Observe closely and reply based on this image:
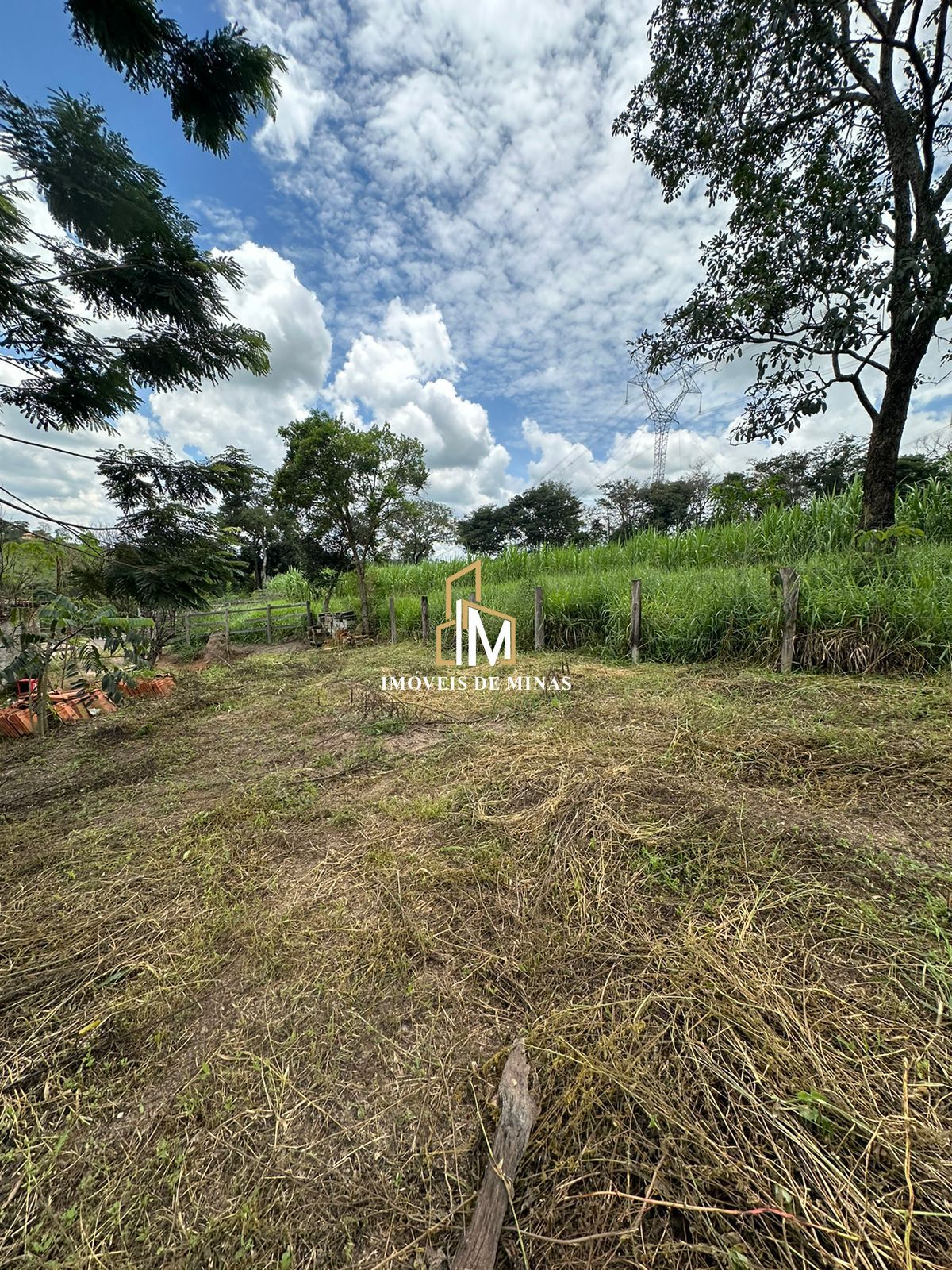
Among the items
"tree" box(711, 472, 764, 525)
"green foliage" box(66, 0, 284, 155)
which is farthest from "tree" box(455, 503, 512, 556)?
"green foliage" box(66, 0, 284, 155)

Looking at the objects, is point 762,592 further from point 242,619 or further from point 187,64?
Result: point 242,619

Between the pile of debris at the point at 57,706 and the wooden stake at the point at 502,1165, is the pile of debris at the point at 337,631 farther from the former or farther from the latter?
the wooden stake at the point at 502,1165

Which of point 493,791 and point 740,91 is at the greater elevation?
point 740,91

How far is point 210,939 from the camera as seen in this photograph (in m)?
1.51

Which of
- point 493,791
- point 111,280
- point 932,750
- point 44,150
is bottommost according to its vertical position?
point 493,791

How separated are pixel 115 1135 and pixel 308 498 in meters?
9.26

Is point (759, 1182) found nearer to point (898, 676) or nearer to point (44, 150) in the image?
point (898, 676)

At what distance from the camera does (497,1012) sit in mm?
→ 1213

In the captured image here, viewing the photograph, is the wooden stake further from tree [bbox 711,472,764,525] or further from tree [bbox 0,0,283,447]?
tree [bbox 711,472,764,525]

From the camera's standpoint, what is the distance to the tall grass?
12.0 feet

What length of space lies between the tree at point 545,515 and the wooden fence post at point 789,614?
A: 2261 cm

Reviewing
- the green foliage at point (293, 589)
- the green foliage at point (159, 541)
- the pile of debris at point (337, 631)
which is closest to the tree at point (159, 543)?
the green foliage at point (159, 541)

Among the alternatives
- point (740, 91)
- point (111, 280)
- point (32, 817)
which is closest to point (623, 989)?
point (32, 817)

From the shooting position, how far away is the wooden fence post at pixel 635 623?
5.07m
